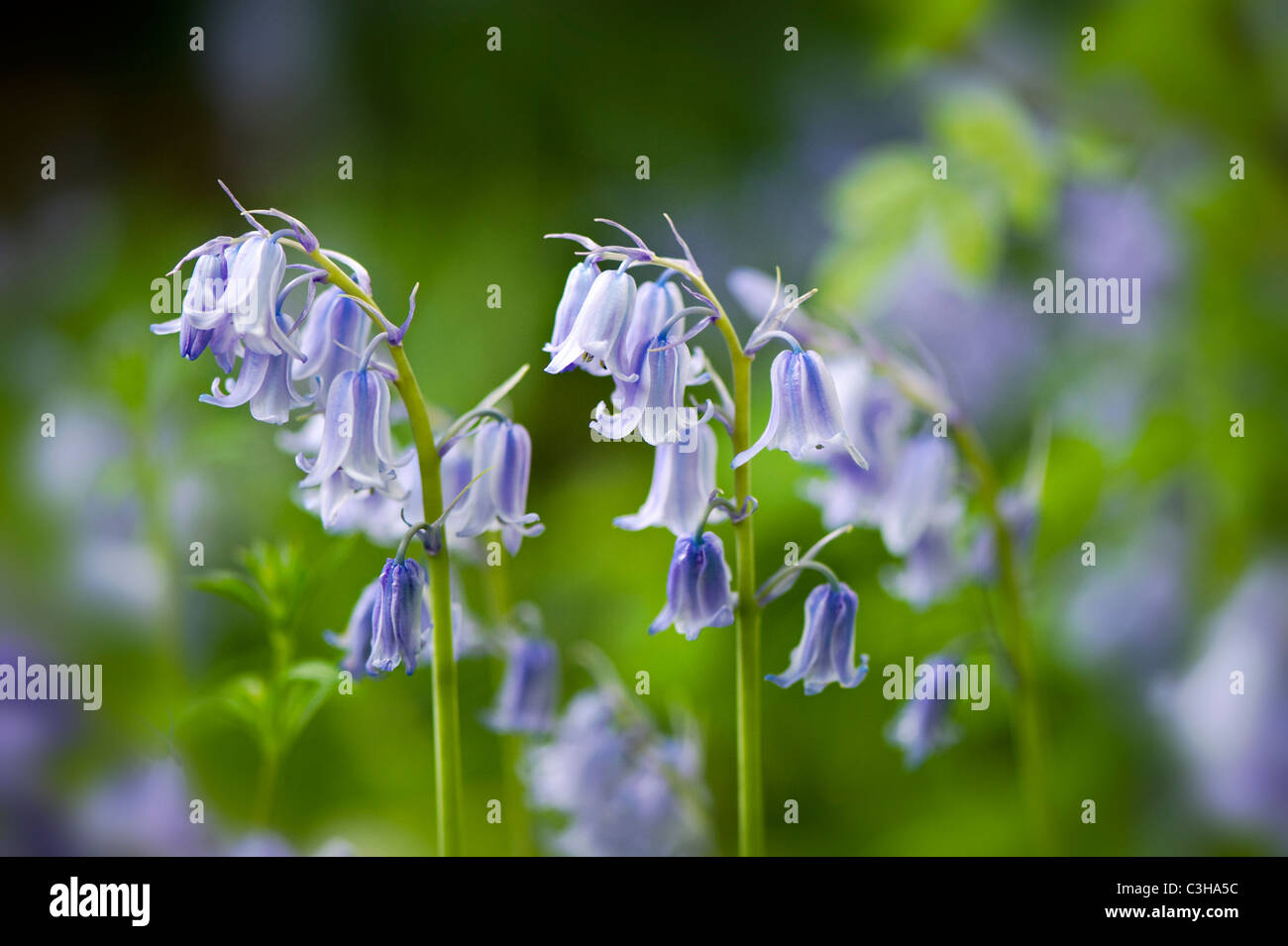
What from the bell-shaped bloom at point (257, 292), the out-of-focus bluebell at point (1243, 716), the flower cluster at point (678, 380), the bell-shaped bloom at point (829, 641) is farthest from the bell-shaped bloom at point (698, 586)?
the out-of-focus bluebell at point (1243, 716)

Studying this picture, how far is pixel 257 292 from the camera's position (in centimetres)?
78

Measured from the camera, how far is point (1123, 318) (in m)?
1.71

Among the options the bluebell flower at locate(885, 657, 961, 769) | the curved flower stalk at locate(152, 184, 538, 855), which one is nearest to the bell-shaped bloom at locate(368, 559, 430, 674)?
the curved flower stalk at locate(152, 184, 538, 855)

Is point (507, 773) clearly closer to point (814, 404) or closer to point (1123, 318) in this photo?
point (814, 404)

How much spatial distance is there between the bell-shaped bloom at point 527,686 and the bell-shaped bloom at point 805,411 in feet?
1.38

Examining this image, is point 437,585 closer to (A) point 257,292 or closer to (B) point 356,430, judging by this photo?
(B) point 356,430

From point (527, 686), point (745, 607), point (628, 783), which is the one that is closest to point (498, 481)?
point (745, 607)

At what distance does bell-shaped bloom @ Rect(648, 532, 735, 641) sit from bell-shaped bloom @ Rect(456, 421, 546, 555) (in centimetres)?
13

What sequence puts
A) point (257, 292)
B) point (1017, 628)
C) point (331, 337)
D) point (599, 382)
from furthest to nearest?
point (599, 382) → point (1017, 628) → point (331, 337) → point (257, 292)

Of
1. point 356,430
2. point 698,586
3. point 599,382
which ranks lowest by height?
point 698,586

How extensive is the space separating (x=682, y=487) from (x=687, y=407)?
0.27ft

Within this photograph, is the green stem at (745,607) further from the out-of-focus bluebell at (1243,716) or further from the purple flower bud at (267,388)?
the out-of-focus bluebell at (1243,716)

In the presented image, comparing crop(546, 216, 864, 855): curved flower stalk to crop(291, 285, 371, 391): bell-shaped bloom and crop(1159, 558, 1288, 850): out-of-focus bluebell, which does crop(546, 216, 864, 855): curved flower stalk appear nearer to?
crop(291, 285, 371, 391): bell-shaped bloom

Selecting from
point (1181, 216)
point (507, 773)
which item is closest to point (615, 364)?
point (507, 773)
